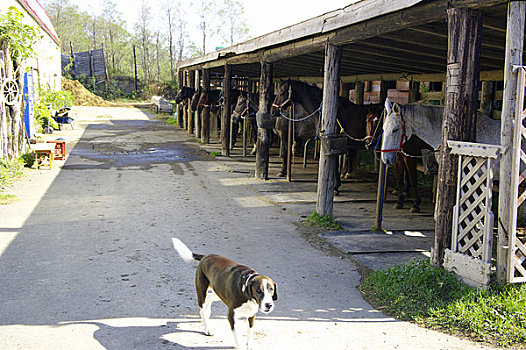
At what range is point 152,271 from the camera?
5.48 meters

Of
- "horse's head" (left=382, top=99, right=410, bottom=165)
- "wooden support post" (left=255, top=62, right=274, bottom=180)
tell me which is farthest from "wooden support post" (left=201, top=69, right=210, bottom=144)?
"horse's head" (left=382, top=99, right=410, bottom=165)

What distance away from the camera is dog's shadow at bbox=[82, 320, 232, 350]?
3752mm

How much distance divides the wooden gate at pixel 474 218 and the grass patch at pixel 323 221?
9.23 ft

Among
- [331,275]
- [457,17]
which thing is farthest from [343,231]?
→ [457,17]

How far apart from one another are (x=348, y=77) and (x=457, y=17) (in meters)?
10.2

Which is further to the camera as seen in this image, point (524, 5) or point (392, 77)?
point (392, 77)

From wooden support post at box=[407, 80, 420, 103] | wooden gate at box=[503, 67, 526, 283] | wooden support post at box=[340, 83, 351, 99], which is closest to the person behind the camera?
wooden gate at box=[503, 67, 526, 283]

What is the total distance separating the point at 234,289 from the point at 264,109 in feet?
28.5

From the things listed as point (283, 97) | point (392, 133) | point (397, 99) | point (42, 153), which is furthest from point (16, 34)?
point (397, 99)

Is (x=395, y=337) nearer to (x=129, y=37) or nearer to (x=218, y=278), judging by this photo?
(x=218, y=278)

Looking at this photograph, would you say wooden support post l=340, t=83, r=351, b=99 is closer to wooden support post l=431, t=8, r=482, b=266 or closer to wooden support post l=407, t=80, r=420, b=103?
wooden support post l=407, t=80, r=420, b=103

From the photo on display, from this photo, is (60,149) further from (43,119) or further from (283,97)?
(283,97)

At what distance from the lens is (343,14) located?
6895 mm

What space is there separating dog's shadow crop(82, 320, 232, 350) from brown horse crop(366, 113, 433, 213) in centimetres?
595
